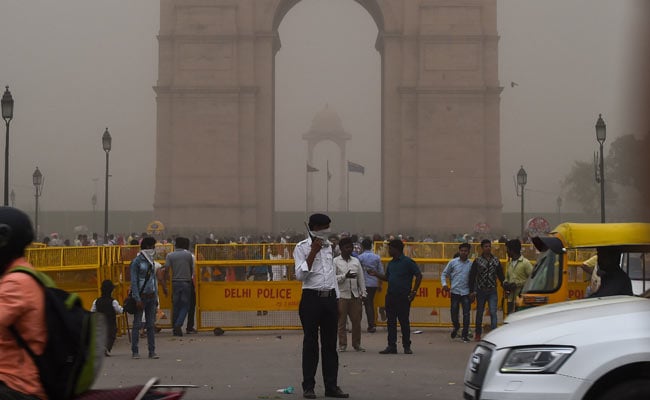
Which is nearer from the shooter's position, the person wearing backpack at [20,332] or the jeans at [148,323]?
the person wearing backpack at [20,332]

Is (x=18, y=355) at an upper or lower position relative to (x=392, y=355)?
upper

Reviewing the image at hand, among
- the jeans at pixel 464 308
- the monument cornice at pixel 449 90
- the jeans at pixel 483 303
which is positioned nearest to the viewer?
the jeans at pixel 483 303

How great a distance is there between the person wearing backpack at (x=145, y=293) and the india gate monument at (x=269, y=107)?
2880cm

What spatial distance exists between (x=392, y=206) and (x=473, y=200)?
113 inches

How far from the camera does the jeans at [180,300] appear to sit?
1432 centimetres

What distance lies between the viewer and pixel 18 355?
3.44 metres

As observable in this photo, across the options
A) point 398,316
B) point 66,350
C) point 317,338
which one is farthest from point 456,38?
point 66,350

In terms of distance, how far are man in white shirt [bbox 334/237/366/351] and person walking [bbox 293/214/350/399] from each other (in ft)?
11.3

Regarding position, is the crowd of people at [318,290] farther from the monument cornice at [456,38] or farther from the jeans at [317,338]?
the monument cornice at [456,38]

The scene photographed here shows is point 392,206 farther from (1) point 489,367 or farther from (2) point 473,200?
(1) point 489,367

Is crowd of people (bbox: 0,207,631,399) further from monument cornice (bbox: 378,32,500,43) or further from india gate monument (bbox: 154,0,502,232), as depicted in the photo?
monument cornice (bbox: 378,32,500,43)

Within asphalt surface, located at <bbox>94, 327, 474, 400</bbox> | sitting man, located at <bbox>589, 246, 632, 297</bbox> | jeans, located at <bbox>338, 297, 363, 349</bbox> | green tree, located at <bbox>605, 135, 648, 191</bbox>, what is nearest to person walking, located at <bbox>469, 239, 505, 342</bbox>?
asphalt surface, located at <bbox>94, 327, 474, 400</bbox>

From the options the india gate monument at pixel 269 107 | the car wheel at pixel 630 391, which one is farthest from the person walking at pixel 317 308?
the india gate monument at pixel 269 107

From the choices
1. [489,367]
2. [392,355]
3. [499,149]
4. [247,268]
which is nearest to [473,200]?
[499,149]
